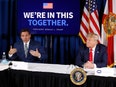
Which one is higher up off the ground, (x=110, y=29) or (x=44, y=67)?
(x=110, y=29)

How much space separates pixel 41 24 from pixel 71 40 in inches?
28.3

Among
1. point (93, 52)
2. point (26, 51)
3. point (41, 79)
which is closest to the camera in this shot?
point (41, 79)

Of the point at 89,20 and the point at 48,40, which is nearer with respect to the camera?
the point at 89,20

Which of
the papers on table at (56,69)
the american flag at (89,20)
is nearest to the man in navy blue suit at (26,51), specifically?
the papers on table at (56,69)

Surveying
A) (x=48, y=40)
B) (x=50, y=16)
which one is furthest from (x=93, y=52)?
(x=48, y=40)

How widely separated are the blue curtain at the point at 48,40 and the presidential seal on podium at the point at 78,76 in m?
2.53

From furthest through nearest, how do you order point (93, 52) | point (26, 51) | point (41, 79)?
point (26, 51) → point (93, 52) → point (41, 79)

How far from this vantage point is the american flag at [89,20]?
5320 mm

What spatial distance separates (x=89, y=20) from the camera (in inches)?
211

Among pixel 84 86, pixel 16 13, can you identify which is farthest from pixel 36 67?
pixel 16 13

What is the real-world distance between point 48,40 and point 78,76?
278cm

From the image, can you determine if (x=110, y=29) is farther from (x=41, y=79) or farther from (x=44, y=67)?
(x=41, y=79)

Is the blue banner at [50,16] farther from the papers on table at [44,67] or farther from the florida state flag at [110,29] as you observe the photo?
the papers on table at [44,67]

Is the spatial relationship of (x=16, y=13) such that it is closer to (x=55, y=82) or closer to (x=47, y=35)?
(x=47, y=35)
